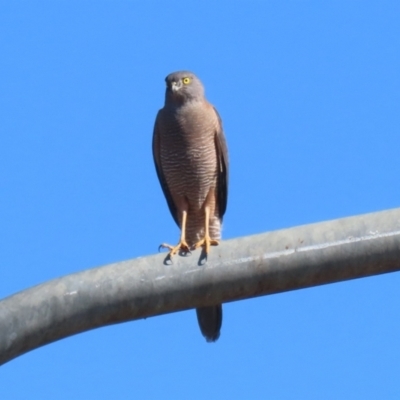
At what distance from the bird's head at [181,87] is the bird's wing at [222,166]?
0.27m

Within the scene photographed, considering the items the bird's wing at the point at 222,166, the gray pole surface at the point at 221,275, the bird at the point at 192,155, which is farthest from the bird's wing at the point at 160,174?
the gray pole surface at the point at 221,275

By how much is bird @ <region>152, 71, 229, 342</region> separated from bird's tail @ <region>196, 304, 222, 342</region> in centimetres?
149

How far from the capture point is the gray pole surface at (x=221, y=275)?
10.2ft

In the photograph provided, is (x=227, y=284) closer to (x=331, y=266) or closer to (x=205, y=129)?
(x=331, y=266)

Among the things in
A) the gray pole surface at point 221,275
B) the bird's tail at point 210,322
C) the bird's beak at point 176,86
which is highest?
the bird's beak at point 176,86

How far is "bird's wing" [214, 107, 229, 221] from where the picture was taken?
802 cm

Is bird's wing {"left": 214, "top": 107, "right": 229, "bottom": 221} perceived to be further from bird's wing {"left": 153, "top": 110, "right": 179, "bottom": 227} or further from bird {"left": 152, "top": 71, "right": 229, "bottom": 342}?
bird's wing {"left": 153, "top": 110, "right": 179, "bottom": 227}

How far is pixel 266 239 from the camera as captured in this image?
3289 millimetres

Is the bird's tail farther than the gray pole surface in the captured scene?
Yes

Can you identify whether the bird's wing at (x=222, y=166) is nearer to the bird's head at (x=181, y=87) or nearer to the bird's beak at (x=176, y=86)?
the bird's head at (x=181, y=87)

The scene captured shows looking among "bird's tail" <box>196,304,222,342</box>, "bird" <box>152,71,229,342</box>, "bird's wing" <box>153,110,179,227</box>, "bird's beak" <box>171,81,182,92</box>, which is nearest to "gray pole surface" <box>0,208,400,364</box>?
"bird's tail" <box>196,304,222,342</box>

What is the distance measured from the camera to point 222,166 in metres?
8.02

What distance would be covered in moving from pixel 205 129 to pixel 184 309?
4.93m

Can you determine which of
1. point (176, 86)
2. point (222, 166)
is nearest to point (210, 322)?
point (222, 166)
